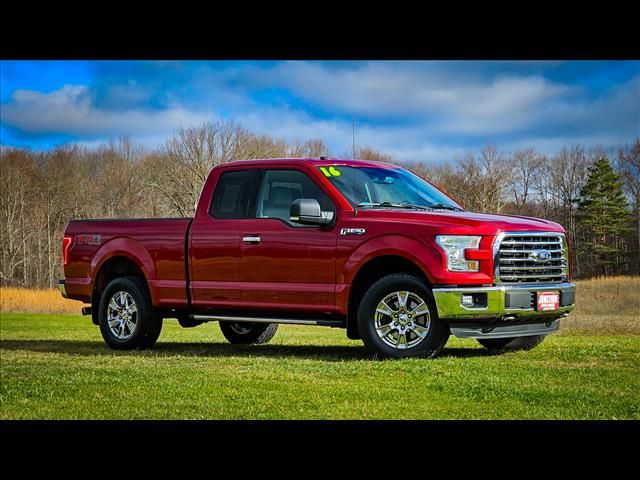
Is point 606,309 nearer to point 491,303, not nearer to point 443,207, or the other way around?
point 443,207

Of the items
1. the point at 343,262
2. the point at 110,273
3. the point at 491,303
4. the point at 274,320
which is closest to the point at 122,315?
the point at 110,273

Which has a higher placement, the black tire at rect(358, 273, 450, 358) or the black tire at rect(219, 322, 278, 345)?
the black tire at rect(358, 273, 450, 358)

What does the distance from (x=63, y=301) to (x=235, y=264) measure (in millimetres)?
21163

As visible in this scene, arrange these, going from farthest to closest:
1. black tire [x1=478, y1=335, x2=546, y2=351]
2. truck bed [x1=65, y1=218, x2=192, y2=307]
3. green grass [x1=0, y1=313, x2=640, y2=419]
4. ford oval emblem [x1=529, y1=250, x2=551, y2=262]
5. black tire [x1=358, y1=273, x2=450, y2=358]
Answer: truck bed [x1=65, y1=218, x2=192, y2=307]
black tire [x1=478, y1=335, x2=546, y2=351]
ford oval emblem [x1=529, y1=250, x2=551, y2=262]
black tire [x1=358, y1=273, x2=450, y2=358]
green grass [x1=0, y1=313, x2=640, y2=419]

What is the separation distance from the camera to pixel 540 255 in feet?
33.1

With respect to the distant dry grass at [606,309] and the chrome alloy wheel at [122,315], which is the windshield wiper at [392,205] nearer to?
the chrome alloy wheel at [122,315]

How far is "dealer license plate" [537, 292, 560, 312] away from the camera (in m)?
9.98

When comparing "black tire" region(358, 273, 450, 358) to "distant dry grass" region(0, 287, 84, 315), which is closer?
"black tire" region(358, 273, 450, 358)

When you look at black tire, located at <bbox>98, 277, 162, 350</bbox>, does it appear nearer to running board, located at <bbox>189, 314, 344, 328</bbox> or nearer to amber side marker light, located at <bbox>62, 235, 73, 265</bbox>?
running board, located at <bbox>189, 314, 344, 328</bbox>

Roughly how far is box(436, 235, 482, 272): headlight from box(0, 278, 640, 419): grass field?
3.38ft

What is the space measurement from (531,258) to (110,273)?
6050mm

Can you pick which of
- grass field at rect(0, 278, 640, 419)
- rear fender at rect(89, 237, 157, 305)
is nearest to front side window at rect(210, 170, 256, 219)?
rear fender at rect(89, 237, 157, 305)
